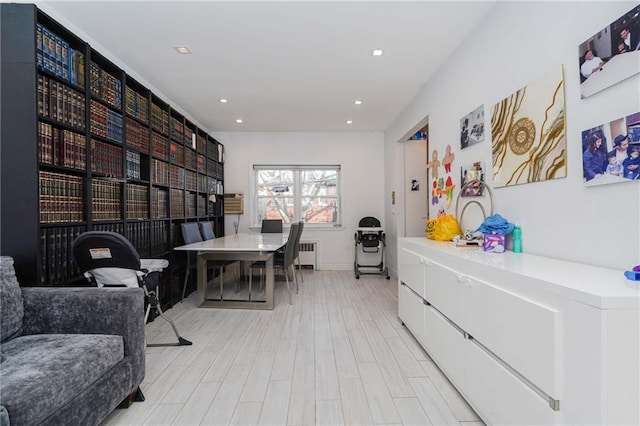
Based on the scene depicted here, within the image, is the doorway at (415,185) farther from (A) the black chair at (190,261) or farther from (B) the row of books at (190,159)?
(B) the row of books at (190,159)

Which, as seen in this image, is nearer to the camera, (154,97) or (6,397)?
(6,397)

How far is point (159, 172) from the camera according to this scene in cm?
355

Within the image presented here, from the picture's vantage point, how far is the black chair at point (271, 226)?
214 inches

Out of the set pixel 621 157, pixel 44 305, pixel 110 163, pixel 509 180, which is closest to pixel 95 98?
pixel 110 163

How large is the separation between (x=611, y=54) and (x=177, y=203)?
14.1ft

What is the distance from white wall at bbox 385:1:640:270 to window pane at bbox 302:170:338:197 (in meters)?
3.43

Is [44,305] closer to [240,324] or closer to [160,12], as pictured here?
[240,324]

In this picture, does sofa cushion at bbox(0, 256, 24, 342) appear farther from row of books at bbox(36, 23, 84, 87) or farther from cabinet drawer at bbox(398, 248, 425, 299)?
cabinet drawer at bbox(398, 248, 425, 299)

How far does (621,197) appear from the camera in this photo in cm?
130

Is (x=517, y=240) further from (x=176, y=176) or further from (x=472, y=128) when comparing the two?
(x=176, y=176)

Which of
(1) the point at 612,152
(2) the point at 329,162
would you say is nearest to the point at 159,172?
(2) the point at 329,162

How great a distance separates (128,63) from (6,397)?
3170 mm

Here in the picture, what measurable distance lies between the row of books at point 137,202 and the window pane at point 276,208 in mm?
2798

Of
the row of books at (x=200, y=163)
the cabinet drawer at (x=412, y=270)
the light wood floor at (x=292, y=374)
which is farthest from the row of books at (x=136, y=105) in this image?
the cabinet drawer at (x=412, y=270)
